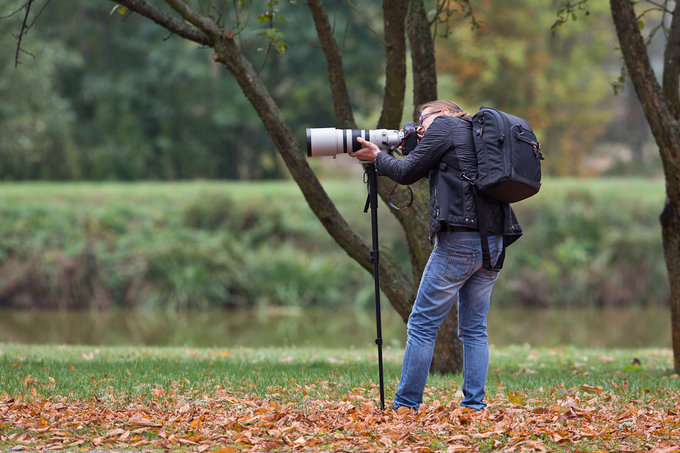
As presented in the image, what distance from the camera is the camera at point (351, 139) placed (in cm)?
461

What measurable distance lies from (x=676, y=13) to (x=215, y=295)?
1237cm

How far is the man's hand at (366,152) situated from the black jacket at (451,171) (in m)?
0.24

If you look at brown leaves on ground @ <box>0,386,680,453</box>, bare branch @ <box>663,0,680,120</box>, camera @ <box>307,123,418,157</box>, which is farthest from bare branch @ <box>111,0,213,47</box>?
bare branch @ <box>663,0,680,120</box>

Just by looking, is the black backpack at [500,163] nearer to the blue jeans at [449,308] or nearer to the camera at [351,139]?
the blue jeans at [449,308]

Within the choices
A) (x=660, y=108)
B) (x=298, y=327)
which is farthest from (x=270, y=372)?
(x=298, y=327)

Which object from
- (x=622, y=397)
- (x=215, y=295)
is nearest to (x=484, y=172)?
(x=622, y=397)

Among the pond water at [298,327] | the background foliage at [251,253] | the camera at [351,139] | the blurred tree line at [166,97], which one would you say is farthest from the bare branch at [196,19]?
the blurred tree line at [166,97]

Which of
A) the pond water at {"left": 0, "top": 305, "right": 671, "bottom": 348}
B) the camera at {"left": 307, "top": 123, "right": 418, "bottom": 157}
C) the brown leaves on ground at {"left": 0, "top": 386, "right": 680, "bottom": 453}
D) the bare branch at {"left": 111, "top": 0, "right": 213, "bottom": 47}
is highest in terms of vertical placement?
the bare branch at {"left": 111, "top": 0, "right": 213, "bottom": 47}

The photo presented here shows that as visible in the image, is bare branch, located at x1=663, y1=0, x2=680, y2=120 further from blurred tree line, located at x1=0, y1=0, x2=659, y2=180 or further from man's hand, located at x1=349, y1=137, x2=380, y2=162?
blurred tree line, located at x1=0, y1=0, x2=659, y2=180

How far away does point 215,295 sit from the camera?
17.5 metres

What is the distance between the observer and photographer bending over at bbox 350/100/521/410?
171 inches

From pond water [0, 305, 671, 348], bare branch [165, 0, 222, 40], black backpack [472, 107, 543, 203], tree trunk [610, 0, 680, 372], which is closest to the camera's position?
black backpack [472, 107, 543, 203]

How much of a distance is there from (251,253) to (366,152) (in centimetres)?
1374

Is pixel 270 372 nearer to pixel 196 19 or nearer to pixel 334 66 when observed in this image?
pixel 334 66
